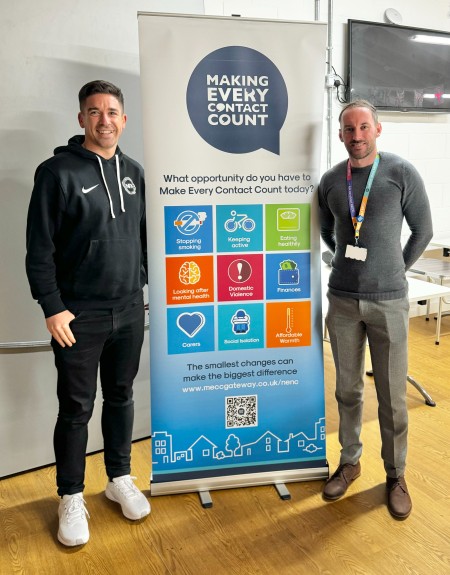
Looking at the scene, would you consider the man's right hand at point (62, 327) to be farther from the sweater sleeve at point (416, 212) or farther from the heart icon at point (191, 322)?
the sweater sleeve at point (416, 212)

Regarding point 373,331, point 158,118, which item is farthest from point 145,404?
point 158,118

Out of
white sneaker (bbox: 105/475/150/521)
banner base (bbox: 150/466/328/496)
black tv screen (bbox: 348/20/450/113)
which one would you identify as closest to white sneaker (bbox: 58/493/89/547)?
white sneaker (bbox: 105/475/150/521)

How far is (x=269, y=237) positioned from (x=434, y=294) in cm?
178

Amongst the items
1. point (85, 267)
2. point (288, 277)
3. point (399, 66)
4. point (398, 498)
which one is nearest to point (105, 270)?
point (85, 267)

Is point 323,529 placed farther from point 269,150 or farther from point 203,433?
point 269,150

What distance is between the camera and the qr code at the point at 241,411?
2.33 m

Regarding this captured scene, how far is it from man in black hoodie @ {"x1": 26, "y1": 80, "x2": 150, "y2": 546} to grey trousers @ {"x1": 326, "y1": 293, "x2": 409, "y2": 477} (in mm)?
814

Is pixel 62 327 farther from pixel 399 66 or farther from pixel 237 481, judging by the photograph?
pixel 399 66

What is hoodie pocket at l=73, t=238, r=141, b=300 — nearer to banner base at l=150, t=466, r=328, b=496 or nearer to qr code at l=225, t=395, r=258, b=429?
qr code at l=225, t=395, r=258, b=429

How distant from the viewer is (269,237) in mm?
2250

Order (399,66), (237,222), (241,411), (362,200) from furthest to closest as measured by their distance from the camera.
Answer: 1. (399,66)
2. (241,411)
3. (237,222)
4. (362,200)

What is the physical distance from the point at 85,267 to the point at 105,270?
71mm

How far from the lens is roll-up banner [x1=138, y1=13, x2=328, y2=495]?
83.1 inches

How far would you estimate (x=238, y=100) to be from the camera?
2139 mm
